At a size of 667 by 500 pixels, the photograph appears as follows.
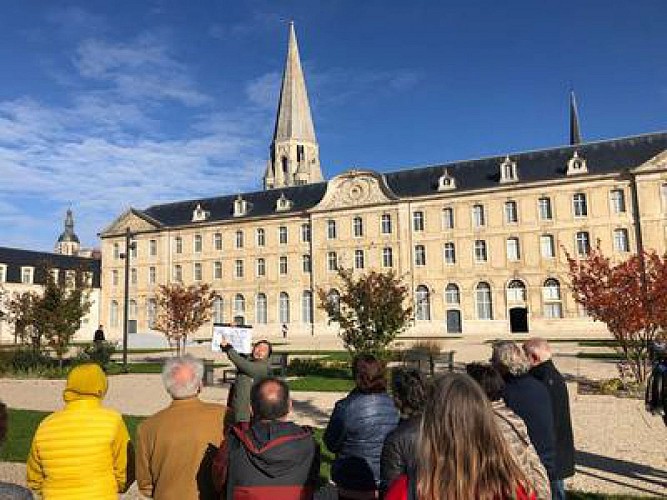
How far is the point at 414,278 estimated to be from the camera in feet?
133

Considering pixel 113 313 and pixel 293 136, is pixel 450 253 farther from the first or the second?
pixel 293 136

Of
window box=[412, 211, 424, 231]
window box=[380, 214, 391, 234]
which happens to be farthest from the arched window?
window box=[412, 211, 424, 231]

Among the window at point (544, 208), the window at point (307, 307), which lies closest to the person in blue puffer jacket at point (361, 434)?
the window at point (544, 208)

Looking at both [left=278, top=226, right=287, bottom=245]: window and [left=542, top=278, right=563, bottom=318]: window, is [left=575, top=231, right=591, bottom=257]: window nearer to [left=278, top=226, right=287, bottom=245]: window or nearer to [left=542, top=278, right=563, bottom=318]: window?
[left=542, top=278, right=563, bottom=318]: window

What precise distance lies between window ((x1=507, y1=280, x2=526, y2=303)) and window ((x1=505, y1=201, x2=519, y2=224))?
428 cm

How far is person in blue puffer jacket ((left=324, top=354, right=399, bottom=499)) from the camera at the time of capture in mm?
3775

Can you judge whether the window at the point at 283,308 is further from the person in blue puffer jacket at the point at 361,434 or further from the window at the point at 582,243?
the person in blue puffer jacket at the point at 361,434

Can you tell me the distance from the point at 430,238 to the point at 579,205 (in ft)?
33.9

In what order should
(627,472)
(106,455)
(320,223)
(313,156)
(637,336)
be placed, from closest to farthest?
1. (106,455)
2. (627,472)
3. (637,336)
4. (320,223)
5. (313,156)

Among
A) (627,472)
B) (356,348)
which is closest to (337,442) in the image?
(627,472)

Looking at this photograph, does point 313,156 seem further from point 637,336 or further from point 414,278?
point 637,336

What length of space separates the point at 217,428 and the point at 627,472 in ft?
20.1

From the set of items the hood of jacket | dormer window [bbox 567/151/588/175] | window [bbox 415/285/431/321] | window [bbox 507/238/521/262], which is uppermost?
dormer window [bbox 567/151/588/175]

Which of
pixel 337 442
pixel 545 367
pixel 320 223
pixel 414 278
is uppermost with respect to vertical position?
pixel 320 223
